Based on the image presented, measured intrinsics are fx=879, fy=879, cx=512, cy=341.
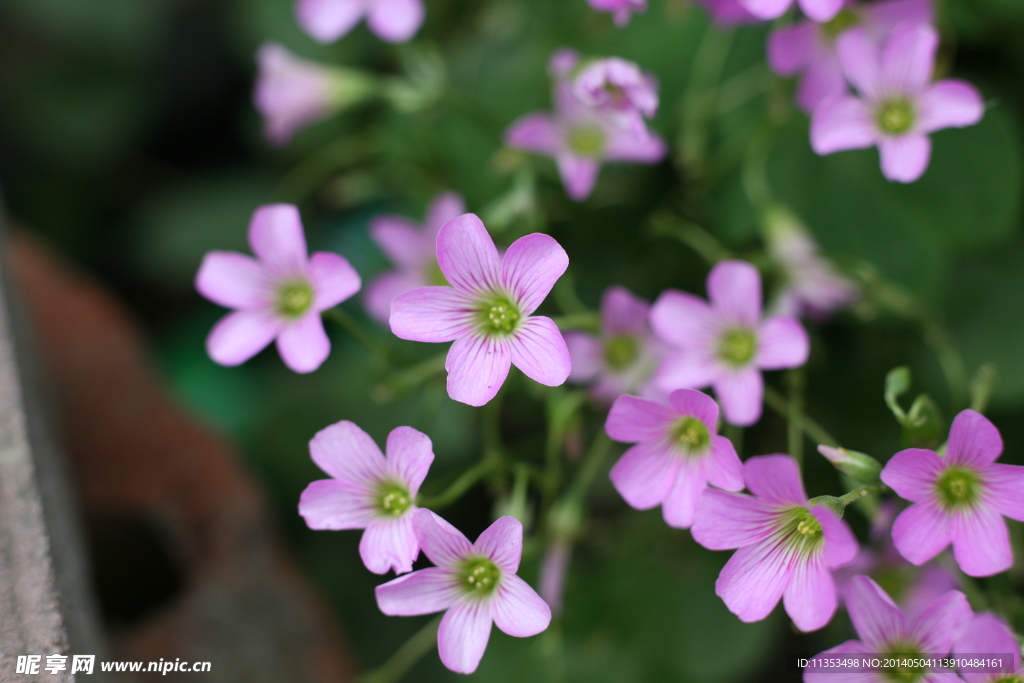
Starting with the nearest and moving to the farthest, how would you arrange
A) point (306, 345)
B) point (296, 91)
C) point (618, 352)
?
point (306, 345) < point (618, 352) < point (296, 91)

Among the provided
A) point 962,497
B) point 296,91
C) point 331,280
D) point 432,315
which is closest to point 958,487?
point 962,497

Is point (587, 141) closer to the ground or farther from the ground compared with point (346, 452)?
farther from the ground

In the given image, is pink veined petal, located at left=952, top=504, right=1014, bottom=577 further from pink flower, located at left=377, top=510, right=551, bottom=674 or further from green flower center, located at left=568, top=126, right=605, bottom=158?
green flower center, located at left=568, top=126, right=605, bottom=158

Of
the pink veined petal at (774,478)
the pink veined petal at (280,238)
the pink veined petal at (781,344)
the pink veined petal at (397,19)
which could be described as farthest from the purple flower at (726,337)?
the pink veined petal at (397,19)

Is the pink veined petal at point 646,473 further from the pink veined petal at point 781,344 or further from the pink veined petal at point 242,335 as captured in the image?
the pink veined petal at point 242,335

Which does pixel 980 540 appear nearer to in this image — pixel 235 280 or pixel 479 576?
pixel 479 576
